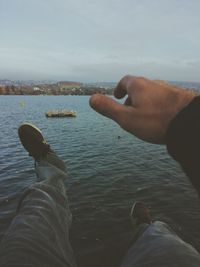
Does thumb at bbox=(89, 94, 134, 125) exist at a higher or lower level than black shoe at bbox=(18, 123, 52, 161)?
higher

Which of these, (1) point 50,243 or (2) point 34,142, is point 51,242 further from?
(2) point 34,142

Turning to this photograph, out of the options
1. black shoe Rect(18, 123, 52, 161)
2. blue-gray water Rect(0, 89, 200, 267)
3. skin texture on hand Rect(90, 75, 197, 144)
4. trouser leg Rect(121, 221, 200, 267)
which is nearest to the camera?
skin texture on hand Rect(90, 75, 197, 144)

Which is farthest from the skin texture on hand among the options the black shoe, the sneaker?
the sneaker

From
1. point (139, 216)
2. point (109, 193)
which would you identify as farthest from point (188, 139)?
point (109, 193)

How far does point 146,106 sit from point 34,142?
719 cm

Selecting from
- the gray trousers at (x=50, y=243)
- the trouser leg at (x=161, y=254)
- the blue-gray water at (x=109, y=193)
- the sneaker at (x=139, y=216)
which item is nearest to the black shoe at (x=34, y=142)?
the gray trousers at (x=50, y=243)

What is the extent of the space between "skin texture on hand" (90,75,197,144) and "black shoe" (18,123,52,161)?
6145mm

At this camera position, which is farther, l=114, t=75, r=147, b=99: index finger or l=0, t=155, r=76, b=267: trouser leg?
l=0, t=155, r=76, b=267: trouser leg

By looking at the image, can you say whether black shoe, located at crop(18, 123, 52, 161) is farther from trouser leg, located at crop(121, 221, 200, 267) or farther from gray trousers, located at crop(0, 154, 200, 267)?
trouser leg, located at crop(121, 221, 200, 267)

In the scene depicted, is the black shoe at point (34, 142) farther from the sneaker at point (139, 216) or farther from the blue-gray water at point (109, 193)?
the blue-gray water at point (109, 193)

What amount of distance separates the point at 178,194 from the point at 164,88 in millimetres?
15498

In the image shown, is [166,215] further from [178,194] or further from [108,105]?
[108,105]

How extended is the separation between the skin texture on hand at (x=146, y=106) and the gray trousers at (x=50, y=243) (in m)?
2.18

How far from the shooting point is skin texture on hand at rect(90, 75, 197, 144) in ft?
5.39
